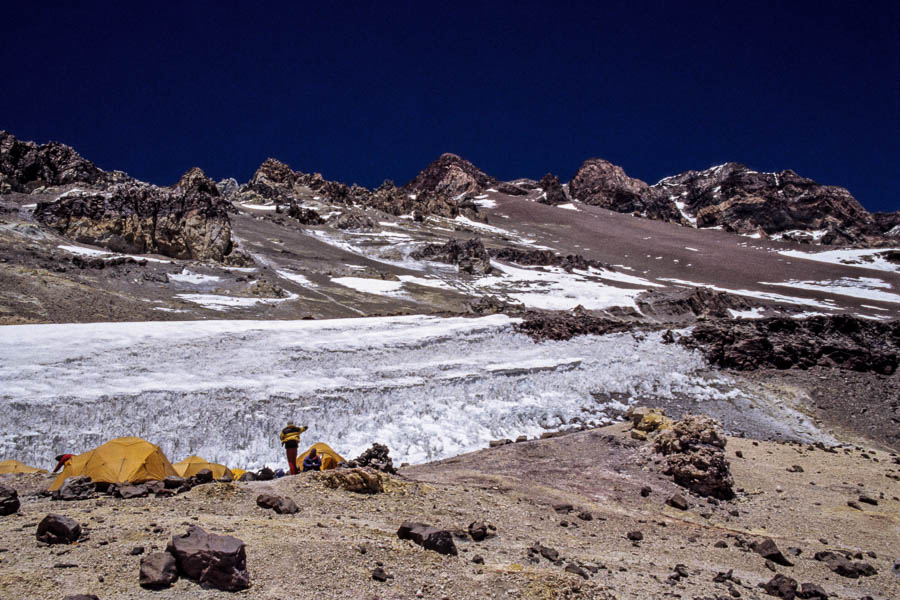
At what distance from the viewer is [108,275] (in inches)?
1280

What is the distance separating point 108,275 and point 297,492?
Result: 104ft

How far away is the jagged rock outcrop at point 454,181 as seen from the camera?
172675 mm

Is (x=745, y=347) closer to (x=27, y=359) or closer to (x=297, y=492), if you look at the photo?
(x=297, y=492)

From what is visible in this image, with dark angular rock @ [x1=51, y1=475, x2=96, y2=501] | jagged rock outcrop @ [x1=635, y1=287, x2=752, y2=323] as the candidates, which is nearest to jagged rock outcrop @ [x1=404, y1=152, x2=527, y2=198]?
jagged rock outcrop @ [x1=635, y1=287, x2=752, y2=323]

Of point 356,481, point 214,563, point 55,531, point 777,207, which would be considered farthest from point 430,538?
point 777,207

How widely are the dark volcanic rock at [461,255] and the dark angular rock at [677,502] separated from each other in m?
51.9

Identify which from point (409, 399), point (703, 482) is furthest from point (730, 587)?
point (409, 399)

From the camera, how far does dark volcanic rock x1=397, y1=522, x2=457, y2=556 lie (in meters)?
5.84

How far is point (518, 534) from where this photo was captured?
7246mm

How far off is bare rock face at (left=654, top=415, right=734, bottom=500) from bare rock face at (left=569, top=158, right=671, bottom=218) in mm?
151416

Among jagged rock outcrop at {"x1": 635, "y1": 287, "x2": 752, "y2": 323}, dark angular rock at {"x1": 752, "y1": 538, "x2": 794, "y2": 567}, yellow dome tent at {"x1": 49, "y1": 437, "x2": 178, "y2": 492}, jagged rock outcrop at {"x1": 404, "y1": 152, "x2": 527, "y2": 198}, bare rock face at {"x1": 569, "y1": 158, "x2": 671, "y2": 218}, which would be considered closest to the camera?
dark angular rock at {"x1": 752, "y1": 538, "x2": 794, "y2": 567}

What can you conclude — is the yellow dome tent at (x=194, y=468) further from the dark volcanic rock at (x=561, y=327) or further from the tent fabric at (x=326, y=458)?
the dark volcanic rock at (x=561, y=327)

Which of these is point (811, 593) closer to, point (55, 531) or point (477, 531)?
point (477, 531)

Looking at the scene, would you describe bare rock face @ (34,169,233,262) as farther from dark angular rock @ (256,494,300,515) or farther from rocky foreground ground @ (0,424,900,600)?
dark angular rock @ (256,494,300,515)
